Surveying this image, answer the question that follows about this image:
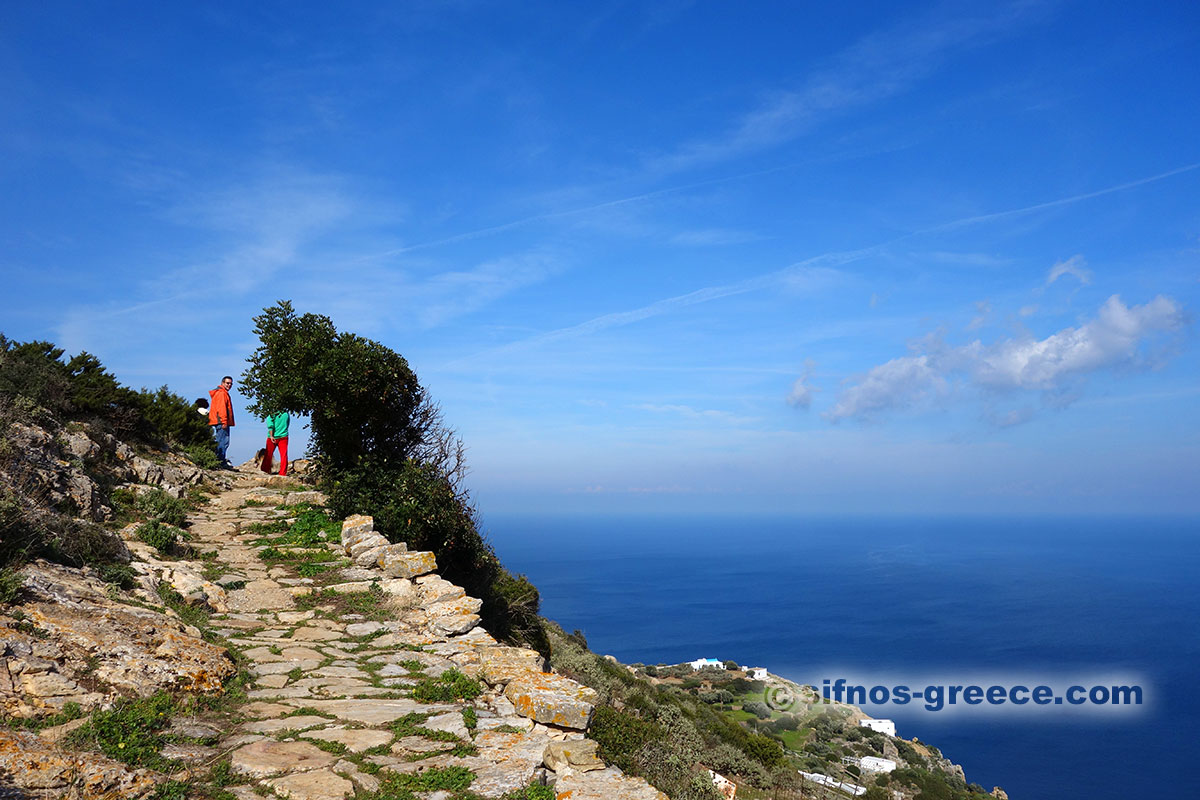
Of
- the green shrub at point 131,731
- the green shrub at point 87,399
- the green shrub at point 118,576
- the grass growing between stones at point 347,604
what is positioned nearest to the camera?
the green shrub at point 131,731

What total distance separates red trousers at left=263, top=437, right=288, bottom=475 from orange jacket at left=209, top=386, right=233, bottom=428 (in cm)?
116

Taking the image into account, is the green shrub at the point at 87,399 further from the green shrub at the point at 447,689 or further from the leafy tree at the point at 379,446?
the green shrub at the point at 447,689

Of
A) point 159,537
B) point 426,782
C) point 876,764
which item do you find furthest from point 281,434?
point 876,764

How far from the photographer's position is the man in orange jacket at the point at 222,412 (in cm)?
1669

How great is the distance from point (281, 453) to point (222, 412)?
6.36 feet

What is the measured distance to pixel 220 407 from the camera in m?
16.7

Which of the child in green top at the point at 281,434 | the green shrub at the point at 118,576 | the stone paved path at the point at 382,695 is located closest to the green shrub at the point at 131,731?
the stone paved path at the point at 382,695

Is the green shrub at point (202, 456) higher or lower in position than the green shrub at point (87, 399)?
lower

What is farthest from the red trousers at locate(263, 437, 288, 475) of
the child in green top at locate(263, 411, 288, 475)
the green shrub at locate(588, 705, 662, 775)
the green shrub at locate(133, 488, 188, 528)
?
the green shrub at locate(588, 705, 662, 775)

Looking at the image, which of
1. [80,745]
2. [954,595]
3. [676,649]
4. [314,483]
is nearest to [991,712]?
[676,649]

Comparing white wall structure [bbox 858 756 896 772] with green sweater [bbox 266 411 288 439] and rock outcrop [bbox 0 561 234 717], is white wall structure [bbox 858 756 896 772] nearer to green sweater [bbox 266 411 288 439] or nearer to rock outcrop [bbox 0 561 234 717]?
green sweater [bbox 266 411 288 439]

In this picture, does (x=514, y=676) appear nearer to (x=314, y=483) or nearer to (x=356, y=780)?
(x=356, y=780)

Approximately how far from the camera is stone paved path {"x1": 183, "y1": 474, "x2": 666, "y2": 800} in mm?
4609

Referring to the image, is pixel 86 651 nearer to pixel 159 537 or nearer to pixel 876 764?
pixel 159 537
